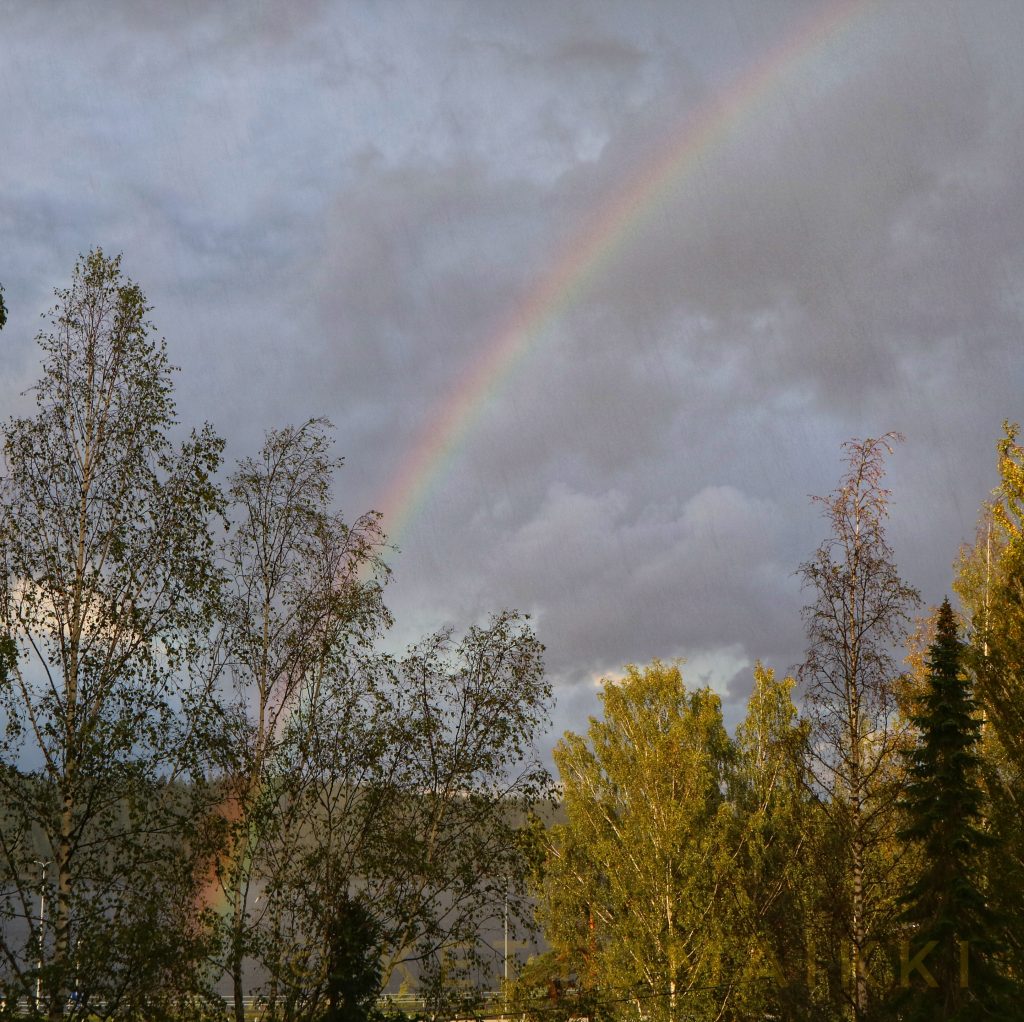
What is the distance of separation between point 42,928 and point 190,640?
4.63m

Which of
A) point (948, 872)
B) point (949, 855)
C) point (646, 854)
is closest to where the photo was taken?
point (948, 872)

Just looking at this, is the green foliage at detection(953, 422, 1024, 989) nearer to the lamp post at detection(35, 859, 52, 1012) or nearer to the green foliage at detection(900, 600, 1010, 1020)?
the green foliage at detection(900, 600, 1010, 1020)

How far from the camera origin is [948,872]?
71.4ft

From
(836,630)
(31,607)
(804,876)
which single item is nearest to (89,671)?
(31,607)

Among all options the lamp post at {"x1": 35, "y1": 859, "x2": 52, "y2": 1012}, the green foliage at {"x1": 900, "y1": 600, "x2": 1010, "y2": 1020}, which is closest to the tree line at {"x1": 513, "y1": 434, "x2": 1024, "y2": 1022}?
the green foliage at {"x1": 900, "y1": 600, "x2": 1010, "y2": 1020}

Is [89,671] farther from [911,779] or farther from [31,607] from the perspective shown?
[911,779]

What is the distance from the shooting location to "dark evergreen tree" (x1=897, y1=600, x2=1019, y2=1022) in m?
20.8

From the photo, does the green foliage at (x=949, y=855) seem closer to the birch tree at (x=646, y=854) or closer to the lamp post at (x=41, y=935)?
the birch tree at (x=646, y=854)

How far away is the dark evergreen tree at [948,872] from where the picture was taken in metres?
20.8

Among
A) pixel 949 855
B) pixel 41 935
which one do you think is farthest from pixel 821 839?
pixel 41 935

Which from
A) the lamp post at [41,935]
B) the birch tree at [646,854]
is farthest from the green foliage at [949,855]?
the lamp post at [41,935]

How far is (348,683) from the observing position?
68.1 ft

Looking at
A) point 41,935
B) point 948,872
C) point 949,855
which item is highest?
point 949,855

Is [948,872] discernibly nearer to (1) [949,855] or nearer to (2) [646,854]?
(1) [949,855]
